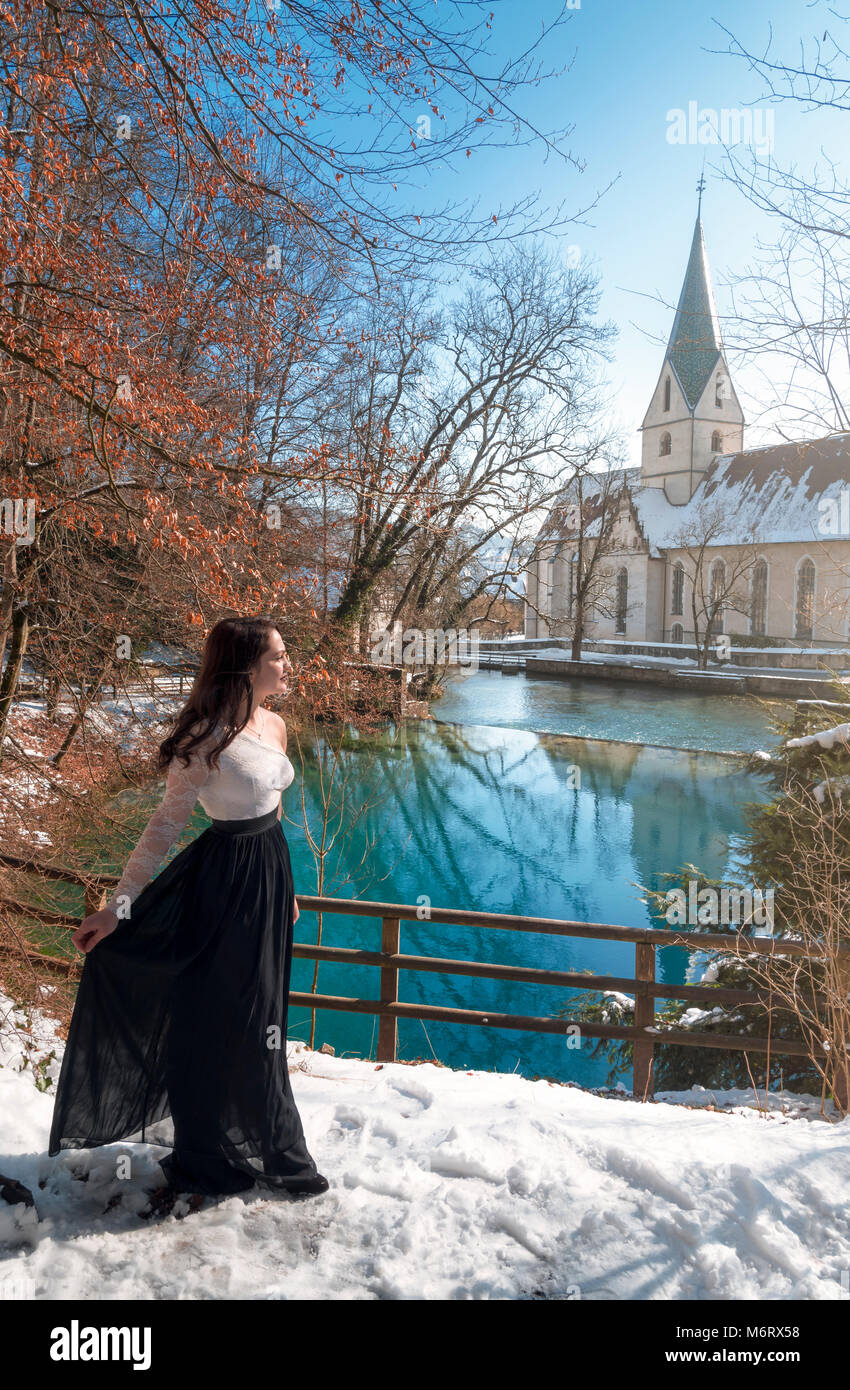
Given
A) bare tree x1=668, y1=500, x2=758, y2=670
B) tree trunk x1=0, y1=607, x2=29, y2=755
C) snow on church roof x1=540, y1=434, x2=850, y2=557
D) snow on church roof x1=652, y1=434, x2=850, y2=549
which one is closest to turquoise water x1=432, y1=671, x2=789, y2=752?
snow on church roof x1=540, y1=434, x2=850, y2=557

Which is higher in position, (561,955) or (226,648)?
(226,648)

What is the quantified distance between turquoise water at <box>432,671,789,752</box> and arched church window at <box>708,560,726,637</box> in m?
9.80

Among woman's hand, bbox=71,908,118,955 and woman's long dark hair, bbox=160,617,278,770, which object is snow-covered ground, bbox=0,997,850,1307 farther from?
woman's long dark hair, bbox=160,617,278,770

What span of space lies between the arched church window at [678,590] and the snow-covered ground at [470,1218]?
45661 mm

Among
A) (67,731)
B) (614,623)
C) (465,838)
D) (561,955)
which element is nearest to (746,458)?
(614,623)

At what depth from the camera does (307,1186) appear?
2.64m

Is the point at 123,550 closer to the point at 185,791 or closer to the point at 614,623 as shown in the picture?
the point at 185,791

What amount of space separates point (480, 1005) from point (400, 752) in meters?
11.5

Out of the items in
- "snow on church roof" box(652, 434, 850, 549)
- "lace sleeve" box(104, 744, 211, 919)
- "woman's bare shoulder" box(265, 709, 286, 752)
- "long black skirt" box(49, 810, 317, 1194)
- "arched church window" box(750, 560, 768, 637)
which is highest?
"snow on church roof" box(652, 434, 850, 549)

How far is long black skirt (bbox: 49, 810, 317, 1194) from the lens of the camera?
2.61 metres

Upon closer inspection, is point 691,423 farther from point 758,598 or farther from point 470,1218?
point 470,1218

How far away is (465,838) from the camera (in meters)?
15.8

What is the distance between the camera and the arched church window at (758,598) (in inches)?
1639
